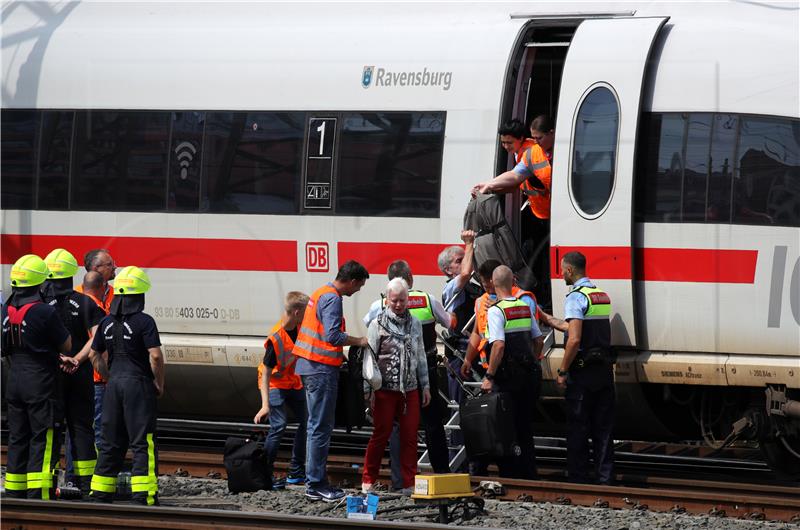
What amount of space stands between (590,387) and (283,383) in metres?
2.33

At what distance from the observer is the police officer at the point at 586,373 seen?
10961mm

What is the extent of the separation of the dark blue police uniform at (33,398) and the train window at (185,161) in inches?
108

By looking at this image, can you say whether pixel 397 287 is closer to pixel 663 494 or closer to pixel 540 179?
pixel 540 179

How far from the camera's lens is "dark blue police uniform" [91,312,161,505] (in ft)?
32.4

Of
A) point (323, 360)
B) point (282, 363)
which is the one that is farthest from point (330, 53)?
point (323, 360)

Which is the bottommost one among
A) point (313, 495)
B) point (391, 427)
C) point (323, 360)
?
point (313, 495)

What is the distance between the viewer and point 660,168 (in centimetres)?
1126

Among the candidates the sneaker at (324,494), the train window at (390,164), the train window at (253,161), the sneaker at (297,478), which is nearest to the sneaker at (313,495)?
the sneaker at (324,494)

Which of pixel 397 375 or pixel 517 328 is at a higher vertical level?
pixel 517 328

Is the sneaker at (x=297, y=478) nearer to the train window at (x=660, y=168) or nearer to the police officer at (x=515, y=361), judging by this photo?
the police officer at (x=515, y=361)

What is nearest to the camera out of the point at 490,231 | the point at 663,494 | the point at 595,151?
the point at 663,494

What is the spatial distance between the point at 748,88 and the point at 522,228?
2391 mm

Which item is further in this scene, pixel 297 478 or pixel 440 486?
pixel 297 478

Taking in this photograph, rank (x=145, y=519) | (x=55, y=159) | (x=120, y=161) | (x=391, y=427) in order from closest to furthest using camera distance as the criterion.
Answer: (x=145, y=519), (x=391, y=427), (x=120, y=161), (x=55, y=159)
